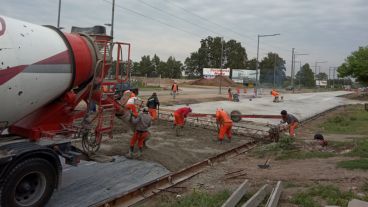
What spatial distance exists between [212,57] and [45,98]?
122253 millimetres

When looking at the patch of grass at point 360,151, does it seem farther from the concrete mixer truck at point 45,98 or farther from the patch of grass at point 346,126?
the concrete mixer truck at point 45,98

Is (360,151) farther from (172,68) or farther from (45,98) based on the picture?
(172,68)

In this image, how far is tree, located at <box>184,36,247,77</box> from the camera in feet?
417

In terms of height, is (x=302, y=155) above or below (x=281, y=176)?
above

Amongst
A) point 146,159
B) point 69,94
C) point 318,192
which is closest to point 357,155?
point 318,192

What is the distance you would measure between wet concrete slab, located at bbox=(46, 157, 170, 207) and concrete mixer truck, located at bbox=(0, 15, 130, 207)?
24.9 inches

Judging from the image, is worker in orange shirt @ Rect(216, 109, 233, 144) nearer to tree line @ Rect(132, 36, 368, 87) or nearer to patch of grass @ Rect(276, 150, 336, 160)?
patch of grass @ Rect(276, 150, 336, 160)

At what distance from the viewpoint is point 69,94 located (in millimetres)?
7621

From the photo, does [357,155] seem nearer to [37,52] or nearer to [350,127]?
[37,52]

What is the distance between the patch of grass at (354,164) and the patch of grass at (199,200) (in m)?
3.80

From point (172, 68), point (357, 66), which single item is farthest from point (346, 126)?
point (172, 68)

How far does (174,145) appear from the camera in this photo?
13.2 meters

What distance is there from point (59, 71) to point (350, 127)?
18.4m

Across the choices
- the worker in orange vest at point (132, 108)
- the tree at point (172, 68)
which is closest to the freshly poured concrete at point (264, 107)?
the worker in orange vest at point (132, 108)
